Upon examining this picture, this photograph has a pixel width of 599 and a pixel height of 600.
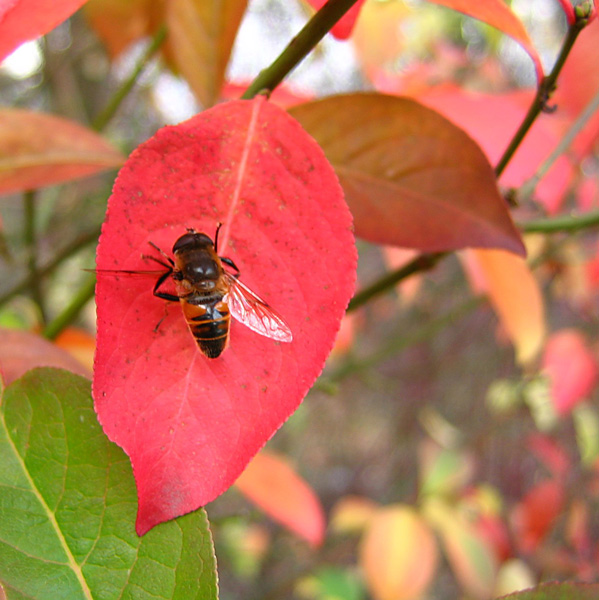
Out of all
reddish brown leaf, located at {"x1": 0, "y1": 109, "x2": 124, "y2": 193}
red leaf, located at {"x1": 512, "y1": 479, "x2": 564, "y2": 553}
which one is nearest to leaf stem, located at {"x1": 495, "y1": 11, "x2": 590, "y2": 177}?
reddish brown leaf, located at {"x1": 0, "y1": 109, "x2": 124, "y2": 193}

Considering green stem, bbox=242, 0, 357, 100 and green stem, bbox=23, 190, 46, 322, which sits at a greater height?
green stem, bbox=242, 0, 357, 100

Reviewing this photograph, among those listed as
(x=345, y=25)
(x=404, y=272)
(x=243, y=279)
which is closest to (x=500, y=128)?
(x=404, y=272)

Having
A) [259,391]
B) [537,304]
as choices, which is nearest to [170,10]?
[259,391]

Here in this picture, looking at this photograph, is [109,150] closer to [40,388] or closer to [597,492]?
[40,388]

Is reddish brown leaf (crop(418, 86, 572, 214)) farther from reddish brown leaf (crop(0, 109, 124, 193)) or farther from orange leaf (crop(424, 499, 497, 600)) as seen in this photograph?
orange leaf (crop(424, 499, 497, 600))

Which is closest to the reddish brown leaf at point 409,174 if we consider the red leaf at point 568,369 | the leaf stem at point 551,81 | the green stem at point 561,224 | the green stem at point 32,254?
the leaf stem at point 551,81
